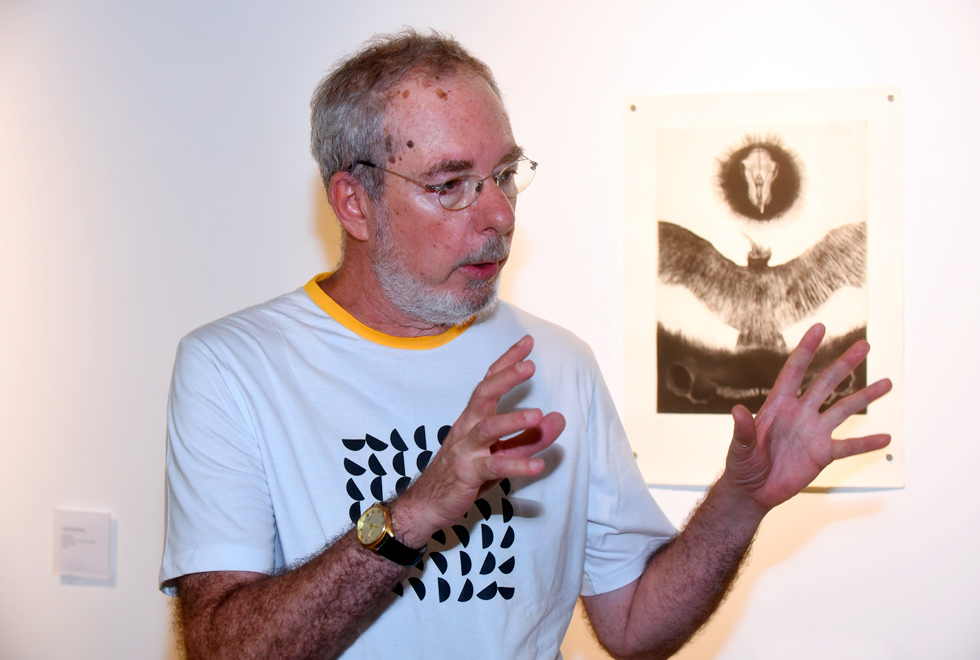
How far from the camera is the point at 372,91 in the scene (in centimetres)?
122

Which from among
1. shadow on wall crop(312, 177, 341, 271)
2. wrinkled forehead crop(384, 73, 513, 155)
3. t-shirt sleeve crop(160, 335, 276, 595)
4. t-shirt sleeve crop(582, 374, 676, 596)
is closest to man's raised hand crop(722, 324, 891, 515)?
t-shirt sleeve crop(582, 374, 676, 596)

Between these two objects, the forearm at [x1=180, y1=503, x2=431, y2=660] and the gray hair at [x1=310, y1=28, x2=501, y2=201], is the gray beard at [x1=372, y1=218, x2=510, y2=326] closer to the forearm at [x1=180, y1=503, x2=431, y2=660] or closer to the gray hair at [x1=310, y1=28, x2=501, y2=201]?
the gray hair at [x1=310, y1=28, x2=501, y2=201]

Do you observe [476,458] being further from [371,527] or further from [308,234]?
[308,234]

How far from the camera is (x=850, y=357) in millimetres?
1033

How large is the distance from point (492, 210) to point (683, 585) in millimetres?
657

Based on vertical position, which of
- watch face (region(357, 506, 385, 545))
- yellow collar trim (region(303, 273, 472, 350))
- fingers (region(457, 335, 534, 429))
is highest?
yellow collar trim (region(303, 273, 472, 350))

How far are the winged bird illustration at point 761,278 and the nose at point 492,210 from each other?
591mm

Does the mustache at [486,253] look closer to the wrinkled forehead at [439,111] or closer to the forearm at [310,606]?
the wrinkled forehead at [439,111]

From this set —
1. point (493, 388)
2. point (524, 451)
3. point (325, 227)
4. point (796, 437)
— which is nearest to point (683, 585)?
point (796, 437)

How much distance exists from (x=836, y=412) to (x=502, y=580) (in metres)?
0.54

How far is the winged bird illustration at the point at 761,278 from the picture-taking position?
62.7 inches

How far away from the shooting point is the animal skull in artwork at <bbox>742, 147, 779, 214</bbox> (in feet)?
5.28

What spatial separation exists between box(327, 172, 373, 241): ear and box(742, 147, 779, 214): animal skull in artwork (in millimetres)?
843

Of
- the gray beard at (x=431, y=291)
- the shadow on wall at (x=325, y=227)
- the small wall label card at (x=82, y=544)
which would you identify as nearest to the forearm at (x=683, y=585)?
the gray beard at (x=431, y=291)
